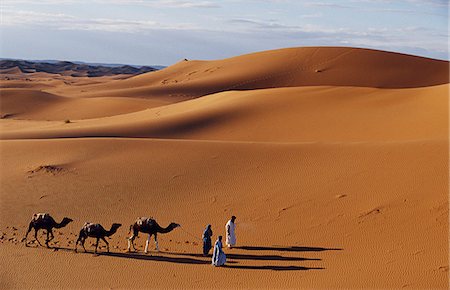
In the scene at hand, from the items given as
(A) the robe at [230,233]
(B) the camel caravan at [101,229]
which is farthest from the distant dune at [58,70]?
(A) the robe at [230,233]

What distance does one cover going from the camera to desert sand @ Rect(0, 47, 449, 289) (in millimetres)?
10281

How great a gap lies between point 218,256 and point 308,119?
47.0ft

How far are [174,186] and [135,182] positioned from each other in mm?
1051

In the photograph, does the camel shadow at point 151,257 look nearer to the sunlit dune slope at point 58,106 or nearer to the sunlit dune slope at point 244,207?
the sunlit dune slope at point 244,207

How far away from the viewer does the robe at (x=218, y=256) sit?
10.6 metres

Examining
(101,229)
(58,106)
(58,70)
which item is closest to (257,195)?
(101,229)

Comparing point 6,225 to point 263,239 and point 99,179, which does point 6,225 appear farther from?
point 263,239

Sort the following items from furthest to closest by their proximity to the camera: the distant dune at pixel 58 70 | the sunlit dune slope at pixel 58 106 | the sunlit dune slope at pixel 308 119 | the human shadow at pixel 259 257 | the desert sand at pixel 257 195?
the distant dune at pixel 58 70, the sunlit dune slope at pixel 58 106, the sunlit dune slope at pixel 308 119, the human shadow at pixel 259 257, the desert sand at pixel 257 195

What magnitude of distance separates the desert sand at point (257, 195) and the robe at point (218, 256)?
0.48 feet

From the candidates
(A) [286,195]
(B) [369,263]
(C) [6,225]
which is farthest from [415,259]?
(C) [6,225]

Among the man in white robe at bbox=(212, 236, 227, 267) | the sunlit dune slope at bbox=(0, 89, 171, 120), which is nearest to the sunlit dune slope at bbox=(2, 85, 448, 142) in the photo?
the man in white robe at bbox=(212, 236, 227, 267)

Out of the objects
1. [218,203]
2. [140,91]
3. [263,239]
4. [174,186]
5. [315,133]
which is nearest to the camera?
[263,239]

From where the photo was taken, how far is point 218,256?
1059 cm

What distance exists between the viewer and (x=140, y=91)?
2178 inches
